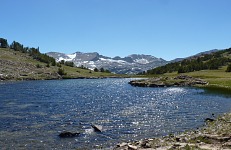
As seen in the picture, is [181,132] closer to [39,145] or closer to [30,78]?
[39,145]

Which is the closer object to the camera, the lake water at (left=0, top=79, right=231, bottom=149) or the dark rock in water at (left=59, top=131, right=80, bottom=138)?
the lake water at (left=0, top=79, right=231, bottom=149)

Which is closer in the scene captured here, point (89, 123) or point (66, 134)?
point (66, 134)

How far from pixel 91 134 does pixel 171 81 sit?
10342 cm

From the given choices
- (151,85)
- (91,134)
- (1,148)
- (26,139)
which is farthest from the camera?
(151,85)

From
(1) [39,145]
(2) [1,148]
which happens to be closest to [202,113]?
(1) [39,145]

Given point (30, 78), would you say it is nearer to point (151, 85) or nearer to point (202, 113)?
point (151, 85)

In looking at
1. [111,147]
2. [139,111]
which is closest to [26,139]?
[111,147]

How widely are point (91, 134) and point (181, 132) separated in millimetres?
13670

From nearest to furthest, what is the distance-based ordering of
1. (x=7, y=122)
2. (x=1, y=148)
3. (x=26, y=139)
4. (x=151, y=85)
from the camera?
(x=1, y=148), (x=26, y=139), (x=7, y=122), (x=151, y=85)

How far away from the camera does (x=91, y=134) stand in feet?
134

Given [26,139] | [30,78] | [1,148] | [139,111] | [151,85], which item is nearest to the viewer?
[1,148]

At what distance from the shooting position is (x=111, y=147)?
3419 centimetres

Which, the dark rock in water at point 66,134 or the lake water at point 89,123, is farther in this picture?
the dark rock in water at point 66,134

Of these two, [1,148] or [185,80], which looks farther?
[185,80]
